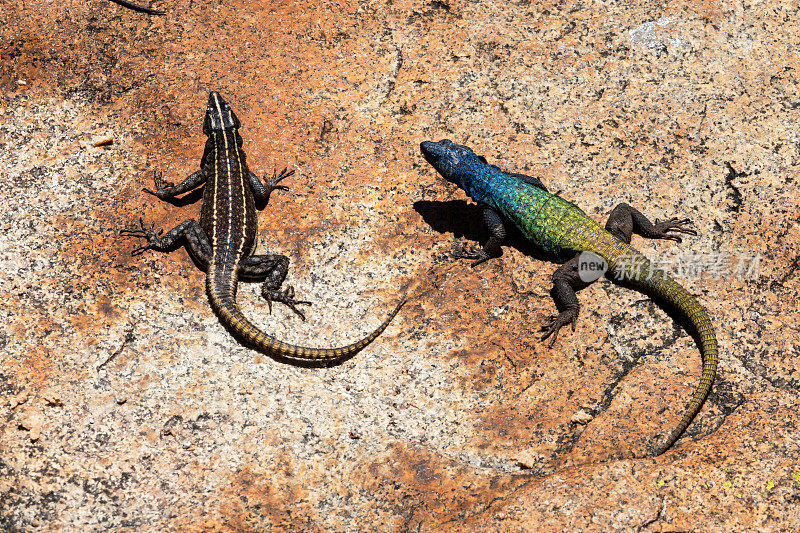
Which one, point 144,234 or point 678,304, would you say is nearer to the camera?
point 678,304

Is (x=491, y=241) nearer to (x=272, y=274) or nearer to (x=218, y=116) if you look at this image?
(x=272, y=274)

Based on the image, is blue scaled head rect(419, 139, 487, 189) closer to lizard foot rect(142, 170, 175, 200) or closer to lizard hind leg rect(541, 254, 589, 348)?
lizard hind leg rect(541, 254, 589, 348)

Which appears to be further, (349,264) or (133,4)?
(133,4)

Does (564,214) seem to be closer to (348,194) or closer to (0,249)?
(348,194)

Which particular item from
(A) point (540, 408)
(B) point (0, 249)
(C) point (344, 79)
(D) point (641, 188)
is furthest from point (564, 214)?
(B) point (0, 249)

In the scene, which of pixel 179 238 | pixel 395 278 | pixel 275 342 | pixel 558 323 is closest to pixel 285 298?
pixel 275 342
